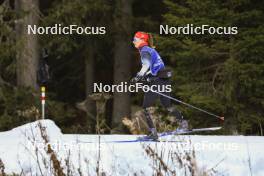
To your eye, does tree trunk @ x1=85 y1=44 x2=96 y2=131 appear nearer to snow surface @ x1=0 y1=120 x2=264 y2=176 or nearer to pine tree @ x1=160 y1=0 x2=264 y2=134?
pine tree @ x1=160 y1=0 x2=264 y2=134

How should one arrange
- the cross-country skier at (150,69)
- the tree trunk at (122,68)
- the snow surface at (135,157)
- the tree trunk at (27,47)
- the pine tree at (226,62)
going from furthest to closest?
1. the tree trunk at (122,68)
2. the tree trunk at (27,47)
3. the pine tree at (226,62)
4. the cross-country skier at (150,69)
5. the snow surface at (135,157)

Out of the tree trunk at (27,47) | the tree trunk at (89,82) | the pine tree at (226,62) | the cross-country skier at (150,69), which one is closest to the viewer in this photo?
Result: the cross-country skier at (150,69)

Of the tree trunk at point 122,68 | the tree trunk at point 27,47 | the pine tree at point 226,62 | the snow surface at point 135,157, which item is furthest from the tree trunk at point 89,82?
the snow surface at point 135,157

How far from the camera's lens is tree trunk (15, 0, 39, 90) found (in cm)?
1883

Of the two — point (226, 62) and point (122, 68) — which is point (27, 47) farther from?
point (226, 62)

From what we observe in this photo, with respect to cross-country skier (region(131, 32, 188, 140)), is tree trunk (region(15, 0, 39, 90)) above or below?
above

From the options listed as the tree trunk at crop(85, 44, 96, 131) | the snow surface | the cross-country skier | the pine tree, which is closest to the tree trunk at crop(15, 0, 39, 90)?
the tree trunk at crop(85, 44, 96, 131)

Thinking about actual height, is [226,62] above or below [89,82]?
above

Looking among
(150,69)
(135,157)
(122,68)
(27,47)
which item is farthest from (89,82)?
(135,157)

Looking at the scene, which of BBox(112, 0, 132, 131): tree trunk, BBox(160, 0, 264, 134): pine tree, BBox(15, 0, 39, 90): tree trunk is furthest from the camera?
BBox(112, 0, 132, 131): tree trunk

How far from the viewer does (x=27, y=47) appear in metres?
19.1

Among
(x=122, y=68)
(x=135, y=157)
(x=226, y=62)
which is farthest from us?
(x=122, y=68)

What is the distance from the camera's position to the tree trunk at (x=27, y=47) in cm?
1883

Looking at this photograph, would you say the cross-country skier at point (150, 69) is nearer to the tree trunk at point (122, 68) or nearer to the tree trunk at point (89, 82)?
the tree trunk at point (122, 68)
